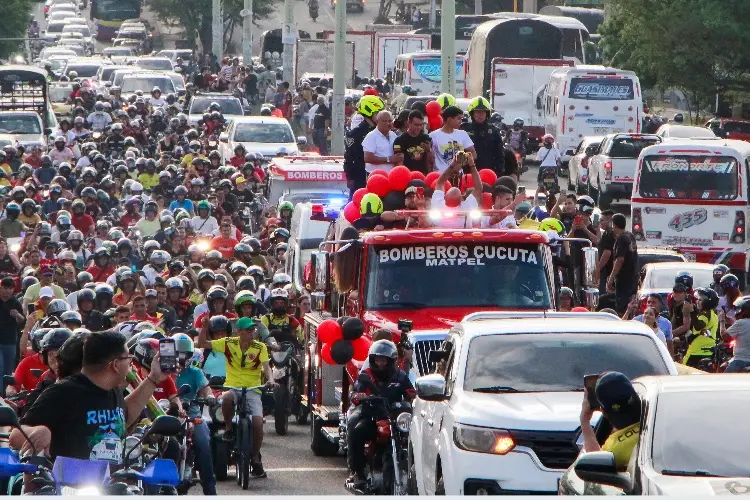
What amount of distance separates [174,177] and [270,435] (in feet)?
51.3

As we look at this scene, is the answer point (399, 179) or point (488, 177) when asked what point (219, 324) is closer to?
point (399, 179)

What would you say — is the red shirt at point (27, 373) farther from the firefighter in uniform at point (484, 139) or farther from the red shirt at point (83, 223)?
the red shirt at point (83, 223)

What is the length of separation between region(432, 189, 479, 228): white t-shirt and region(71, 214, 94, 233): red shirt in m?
11.4

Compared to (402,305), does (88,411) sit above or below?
above

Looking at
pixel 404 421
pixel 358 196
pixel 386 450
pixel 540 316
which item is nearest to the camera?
pixel 540 316

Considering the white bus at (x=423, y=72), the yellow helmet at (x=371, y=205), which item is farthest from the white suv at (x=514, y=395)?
the white bus at (x=423, y=72)

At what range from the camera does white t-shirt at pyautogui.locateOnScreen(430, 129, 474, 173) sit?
60.7 feet

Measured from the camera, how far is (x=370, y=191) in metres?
17.3

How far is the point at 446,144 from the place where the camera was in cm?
1852

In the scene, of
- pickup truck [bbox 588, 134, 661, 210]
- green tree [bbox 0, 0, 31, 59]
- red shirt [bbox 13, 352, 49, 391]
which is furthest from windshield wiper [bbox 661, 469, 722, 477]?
green tree [bbox 0, 0, 31, 59]

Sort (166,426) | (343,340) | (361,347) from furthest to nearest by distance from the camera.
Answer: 1. (361,347)
2. (343,340)
3. (166,426)

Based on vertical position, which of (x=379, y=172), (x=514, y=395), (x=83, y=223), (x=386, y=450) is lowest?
(x=386, y=450)

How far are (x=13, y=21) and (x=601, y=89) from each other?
98.8 feet

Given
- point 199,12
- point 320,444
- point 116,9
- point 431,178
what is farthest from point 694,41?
point 116,9
